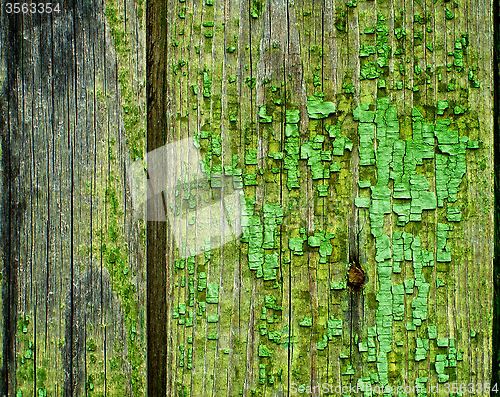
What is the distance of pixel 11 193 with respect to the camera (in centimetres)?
130

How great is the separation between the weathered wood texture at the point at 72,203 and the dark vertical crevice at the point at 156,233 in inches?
1.2

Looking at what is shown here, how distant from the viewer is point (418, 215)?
1.21 metres

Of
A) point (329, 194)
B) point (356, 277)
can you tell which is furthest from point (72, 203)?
point (356, 277)

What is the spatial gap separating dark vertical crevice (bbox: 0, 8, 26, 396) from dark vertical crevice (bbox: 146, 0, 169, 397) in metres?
0.47

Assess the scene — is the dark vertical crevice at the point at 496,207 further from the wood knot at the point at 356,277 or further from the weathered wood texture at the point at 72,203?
the weathered wood texture at the point at 72,203

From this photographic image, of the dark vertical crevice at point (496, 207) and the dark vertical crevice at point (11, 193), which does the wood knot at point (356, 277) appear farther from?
the dark vertical crevice at point (11, 193)

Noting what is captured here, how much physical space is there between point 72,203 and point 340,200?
0.90m

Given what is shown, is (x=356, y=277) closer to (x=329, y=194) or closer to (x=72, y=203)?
(x=329, y=194)

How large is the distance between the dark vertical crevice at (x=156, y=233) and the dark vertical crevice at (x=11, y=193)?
1.54 ft

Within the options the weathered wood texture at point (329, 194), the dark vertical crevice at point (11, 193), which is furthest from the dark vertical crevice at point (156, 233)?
the dark vertical crevice at point (11, 193)

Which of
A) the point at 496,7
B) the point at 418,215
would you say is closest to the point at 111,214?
the point at 418,215

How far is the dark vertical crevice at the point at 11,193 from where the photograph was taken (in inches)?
50.7

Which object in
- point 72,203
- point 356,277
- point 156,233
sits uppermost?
point 72,203

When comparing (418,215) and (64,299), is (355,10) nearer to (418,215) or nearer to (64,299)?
(418,215)
